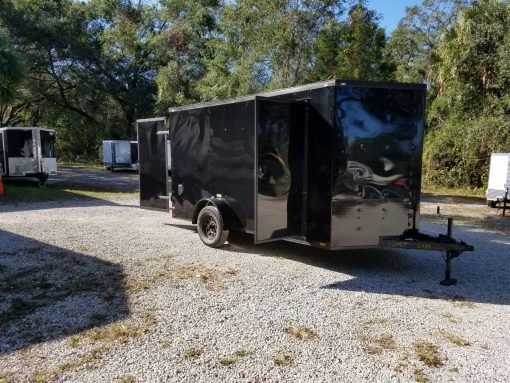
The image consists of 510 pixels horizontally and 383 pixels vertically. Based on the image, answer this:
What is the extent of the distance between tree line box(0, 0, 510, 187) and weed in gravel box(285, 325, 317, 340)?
13.5 metres

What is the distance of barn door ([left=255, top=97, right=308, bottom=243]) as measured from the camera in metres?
5.87

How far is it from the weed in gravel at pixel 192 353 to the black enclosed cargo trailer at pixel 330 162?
266cm

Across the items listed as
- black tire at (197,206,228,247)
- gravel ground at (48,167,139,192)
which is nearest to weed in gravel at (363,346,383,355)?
black tire at (197,206,228,247)

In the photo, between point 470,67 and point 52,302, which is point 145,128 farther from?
point 470,67

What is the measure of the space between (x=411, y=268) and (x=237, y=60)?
14.7 m

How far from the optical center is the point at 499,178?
40.6ft

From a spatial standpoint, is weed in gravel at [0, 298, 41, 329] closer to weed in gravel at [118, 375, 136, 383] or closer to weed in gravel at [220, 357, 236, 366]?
weed in gravel at [118, 375, 136, 383]

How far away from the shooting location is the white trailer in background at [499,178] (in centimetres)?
1202

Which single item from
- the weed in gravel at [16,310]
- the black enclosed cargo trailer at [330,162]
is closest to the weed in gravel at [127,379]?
the weed in gravel at [16,310]

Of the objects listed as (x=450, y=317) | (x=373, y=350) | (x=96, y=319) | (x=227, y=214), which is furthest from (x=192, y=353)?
(x=227, y=214)

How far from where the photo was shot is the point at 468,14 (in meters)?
18.4

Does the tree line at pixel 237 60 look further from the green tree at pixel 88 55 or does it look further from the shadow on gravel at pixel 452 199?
the shadow on gravel at pixel 452 199

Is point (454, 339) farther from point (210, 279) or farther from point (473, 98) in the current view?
point (473, 98)

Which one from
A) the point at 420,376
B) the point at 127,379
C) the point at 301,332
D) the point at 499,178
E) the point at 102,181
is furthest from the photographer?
the point at 102,181
